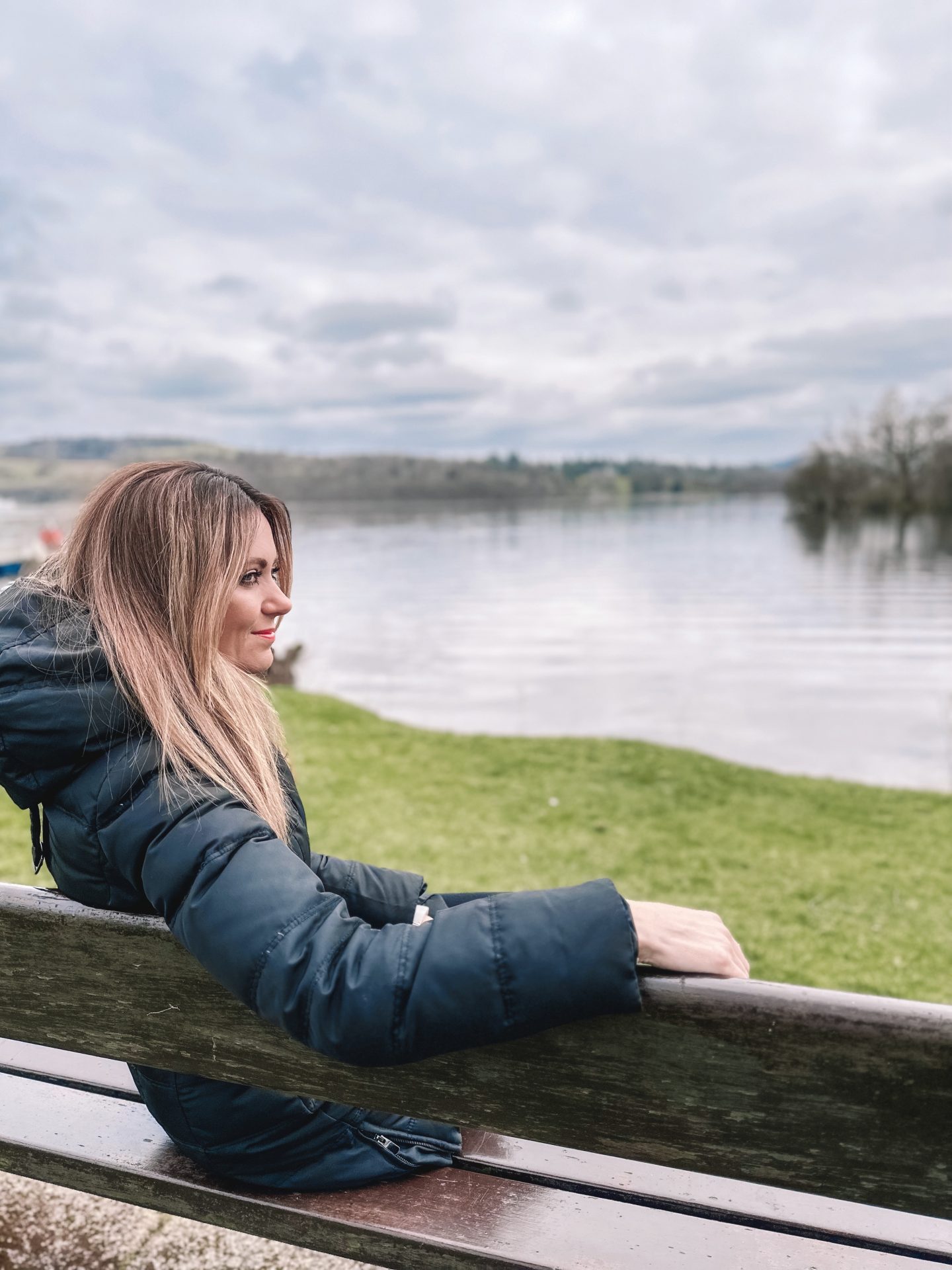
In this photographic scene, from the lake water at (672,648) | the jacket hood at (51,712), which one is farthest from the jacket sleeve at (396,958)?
the lake water at (672,648)

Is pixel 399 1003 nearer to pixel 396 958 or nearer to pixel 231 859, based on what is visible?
pixel 396 958

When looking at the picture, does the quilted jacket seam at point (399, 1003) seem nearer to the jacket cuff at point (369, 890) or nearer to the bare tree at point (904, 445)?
the jacket cuff at point (369, 890)

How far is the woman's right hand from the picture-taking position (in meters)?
1.21

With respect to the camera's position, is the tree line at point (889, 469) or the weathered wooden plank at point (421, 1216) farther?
the tree line at point (889, 469)

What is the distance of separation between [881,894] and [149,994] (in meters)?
6.57

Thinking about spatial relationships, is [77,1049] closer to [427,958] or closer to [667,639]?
[427,958]

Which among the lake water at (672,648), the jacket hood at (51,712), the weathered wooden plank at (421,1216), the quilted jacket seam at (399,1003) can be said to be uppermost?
the jacket hood at (51,712)

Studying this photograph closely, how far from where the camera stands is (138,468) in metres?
1.80

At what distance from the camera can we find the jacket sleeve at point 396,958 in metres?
1.17

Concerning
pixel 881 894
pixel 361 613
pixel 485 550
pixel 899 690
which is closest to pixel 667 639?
pixel 899 690

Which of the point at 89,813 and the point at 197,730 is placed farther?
the point at 197,730

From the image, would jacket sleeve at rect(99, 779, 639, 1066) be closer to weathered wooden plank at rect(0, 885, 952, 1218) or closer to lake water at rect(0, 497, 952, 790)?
weathered wooden plank at rect(0, 885, 952, 1218)

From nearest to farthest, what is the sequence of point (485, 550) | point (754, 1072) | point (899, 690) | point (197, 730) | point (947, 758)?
point (754, 1072), point (197, 730), point (947, 758), point (899, 690), point (485, 550)

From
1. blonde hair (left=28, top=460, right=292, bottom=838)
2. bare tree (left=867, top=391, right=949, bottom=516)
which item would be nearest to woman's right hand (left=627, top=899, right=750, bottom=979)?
blonde hair (left=28, top=460, right=292, bottom=838)
